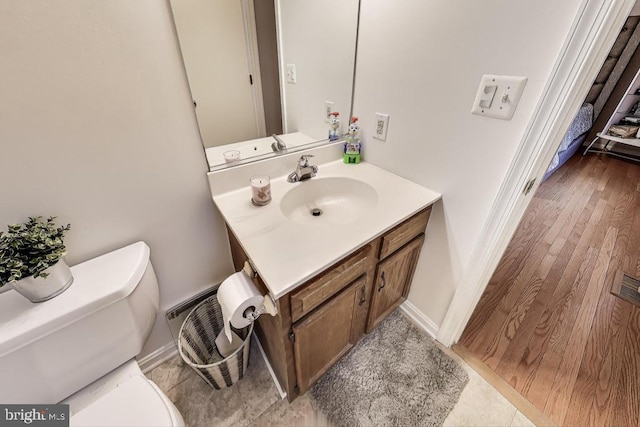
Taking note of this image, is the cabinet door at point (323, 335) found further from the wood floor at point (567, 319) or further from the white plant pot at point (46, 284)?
the wood floor at point (567, 319)

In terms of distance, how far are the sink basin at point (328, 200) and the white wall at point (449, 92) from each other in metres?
0.20

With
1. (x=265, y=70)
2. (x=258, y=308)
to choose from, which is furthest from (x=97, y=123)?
(x=258, y=308)

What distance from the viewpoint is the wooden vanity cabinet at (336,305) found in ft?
2.49

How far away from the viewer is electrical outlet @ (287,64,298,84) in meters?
1.07

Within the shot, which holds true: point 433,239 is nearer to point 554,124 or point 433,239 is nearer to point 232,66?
point 554,124

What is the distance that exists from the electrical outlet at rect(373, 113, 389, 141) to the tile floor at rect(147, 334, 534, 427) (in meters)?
1.21

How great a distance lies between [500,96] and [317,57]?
764 mm

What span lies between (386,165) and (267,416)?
122 centimetres

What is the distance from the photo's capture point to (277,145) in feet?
3.64

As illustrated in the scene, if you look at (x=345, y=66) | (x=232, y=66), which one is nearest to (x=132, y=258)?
(x=232, y=66)

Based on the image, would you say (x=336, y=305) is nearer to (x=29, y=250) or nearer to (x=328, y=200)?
(x=328, y=200)

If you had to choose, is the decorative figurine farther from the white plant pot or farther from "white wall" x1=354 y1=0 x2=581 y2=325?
the white plant pot

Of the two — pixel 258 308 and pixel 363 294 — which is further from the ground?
pixel 258 308

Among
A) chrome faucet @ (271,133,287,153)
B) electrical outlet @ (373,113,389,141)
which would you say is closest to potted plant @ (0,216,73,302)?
chrome faucet @ (271,133,287,153)
